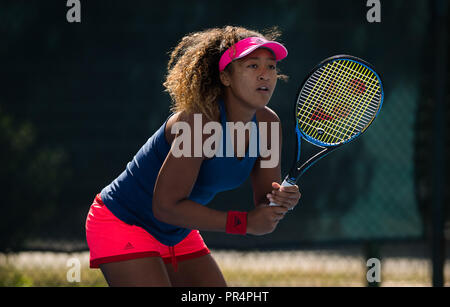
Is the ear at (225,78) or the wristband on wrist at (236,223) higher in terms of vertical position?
the ear at (225,78)

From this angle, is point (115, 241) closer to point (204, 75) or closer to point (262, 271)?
point (204, 75)

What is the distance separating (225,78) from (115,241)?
2.30ft

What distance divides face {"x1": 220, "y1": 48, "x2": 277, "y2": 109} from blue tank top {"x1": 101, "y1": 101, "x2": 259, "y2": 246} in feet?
0.30

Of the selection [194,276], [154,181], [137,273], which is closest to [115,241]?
[137,273]

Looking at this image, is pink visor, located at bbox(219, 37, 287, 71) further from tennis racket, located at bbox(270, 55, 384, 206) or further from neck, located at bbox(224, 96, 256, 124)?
tennis racket, located at bbox(270, 55, 384, 206)

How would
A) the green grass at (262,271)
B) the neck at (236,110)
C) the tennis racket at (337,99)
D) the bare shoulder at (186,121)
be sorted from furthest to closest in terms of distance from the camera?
the green grass at (262,271) < the tennis racket at (337,99) < the neck at (236,110) < the bare shoulder at (186,121)

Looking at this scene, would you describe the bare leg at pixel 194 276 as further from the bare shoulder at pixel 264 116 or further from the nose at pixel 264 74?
the nose at pixel 264 74

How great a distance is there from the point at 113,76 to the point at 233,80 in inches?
82.2

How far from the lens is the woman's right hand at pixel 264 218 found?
2449 mm

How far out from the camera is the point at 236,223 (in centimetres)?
246

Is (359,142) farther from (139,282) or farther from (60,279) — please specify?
(139,282)

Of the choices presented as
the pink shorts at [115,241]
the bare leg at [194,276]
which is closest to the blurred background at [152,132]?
the bare leg at [194,276]

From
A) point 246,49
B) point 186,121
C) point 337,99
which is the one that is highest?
point 246,49

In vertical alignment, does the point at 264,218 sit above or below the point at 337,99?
below
